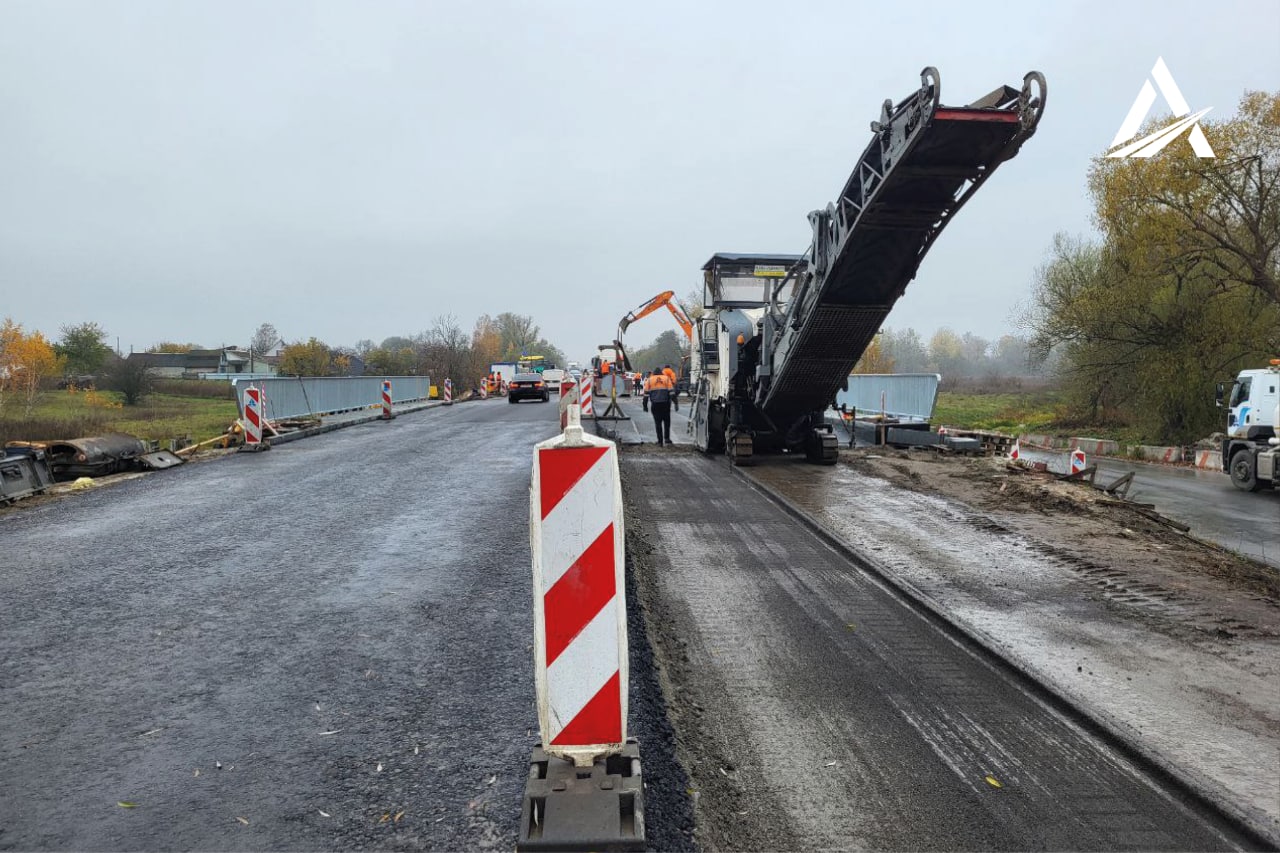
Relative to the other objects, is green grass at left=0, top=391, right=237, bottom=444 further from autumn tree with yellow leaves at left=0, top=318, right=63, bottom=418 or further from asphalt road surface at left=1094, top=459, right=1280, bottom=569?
asphalt road surface at left=1094, top=459, right=1280, bottom=569

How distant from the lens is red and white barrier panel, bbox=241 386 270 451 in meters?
17.1

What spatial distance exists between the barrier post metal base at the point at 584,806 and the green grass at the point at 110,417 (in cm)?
2091

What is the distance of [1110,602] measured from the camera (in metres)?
6.40

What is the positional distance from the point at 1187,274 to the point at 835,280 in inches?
739

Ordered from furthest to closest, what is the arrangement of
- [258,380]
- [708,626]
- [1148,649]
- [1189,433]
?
[1189,433]
[258,380]
[708,626]
[1148,649]

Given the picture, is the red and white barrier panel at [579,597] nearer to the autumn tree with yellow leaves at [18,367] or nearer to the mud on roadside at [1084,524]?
the mud on roadside at [1084,524]

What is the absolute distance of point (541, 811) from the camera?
2.89 meters

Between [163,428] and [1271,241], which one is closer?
[1271,241]

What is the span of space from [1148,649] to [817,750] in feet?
9.41

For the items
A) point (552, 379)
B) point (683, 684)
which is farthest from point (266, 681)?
point (552, 379)

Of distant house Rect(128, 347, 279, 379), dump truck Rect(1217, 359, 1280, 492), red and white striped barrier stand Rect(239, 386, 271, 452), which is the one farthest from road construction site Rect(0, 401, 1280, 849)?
distant house Rect(128, 347, 279, 379)

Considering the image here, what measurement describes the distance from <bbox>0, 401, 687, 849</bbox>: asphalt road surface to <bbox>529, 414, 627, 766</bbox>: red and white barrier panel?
43 cm

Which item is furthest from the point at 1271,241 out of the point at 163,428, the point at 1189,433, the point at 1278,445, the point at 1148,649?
the point at 163,428

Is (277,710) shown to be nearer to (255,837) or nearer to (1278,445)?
(255,837)
